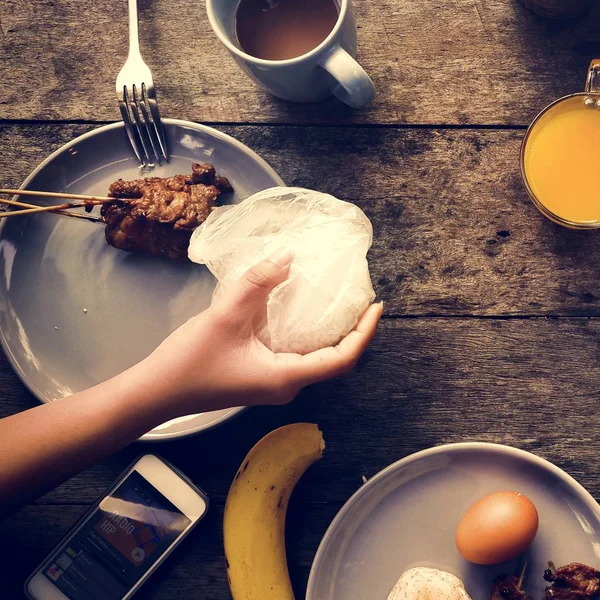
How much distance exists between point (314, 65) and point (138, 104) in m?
0.32

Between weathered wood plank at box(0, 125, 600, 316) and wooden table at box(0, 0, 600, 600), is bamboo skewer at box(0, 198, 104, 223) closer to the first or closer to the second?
wooden table at box(0, 0, 600, 600)

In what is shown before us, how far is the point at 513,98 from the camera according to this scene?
1134mm

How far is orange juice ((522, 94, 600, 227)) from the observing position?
1.04 m

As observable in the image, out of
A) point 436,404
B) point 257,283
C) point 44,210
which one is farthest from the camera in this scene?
point 436,404

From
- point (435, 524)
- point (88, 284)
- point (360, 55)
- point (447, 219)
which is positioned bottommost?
point (435, 524)

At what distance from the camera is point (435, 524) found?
1051 mm

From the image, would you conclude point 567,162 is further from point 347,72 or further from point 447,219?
point 347,72

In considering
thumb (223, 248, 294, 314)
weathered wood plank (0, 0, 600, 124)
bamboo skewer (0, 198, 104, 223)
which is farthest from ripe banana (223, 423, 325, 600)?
weathered wood plank (0, 0, 600, 124)

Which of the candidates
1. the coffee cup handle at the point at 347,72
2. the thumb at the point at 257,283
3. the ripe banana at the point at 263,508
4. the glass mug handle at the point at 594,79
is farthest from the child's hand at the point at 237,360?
the glass mug handle at the point at 594,79

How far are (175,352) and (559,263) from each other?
0.71m

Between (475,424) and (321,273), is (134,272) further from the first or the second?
(475,424)

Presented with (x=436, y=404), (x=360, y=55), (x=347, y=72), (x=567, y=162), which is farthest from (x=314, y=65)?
(x=436, y=404)

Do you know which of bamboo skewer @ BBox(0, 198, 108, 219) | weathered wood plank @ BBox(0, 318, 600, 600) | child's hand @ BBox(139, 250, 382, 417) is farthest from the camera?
weathered wood plank @ BBox(0, 318, 600, 600)

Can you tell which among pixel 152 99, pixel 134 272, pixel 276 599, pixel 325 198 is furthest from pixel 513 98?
pixel 276 599
